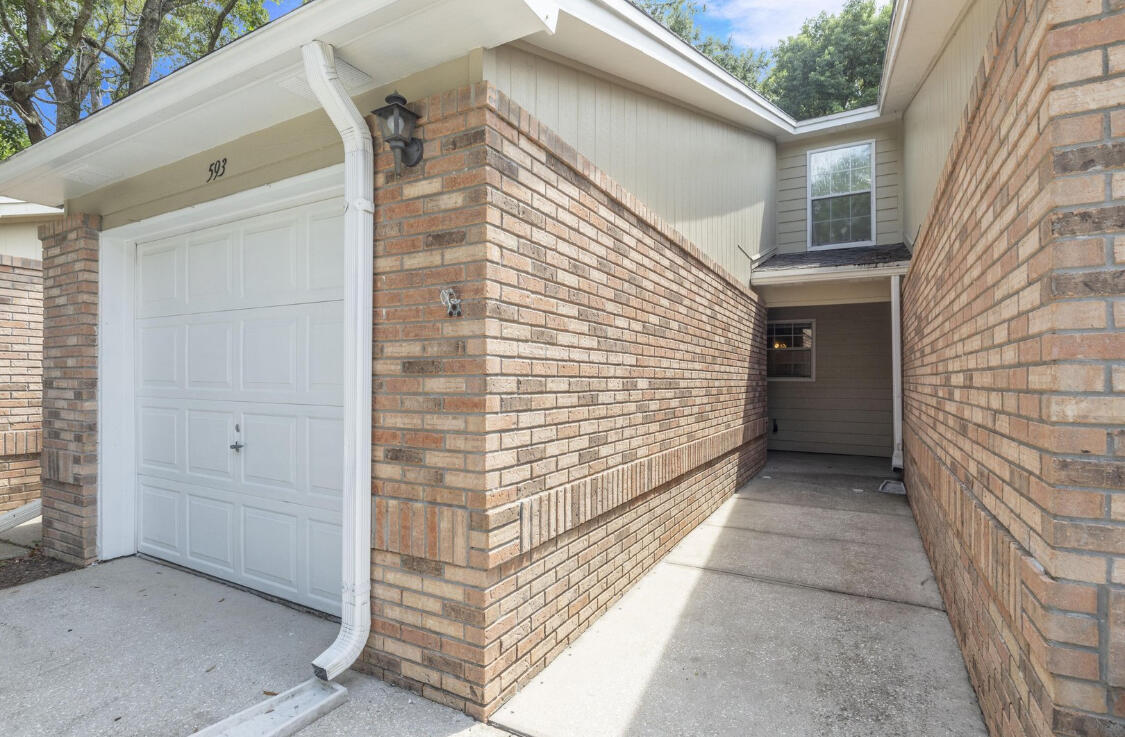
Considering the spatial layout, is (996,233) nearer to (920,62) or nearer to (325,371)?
(325,371)

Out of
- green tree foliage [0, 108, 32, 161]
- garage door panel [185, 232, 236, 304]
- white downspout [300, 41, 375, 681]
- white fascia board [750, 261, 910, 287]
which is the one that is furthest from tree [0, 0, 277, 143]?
white fascia board [750, 261, 910, 287]

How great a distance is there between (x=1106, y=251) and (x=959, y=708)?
2.09 metres

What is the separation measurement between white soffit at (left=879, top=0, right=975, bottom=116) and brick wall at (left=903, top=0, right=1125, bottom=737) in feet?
9.89

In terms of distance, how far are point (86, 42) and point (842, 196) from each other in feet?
40.4

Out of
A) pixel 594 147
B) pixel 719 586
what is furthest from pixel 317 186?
pixel 719 586

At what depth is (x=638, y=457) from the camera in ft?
12.5

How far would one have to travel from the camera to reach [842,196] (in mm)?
8711

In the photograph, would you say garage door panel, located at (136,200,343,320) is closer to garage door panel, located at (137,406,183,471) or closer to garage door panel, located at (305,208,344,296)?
garage door panel, located at (305,208,344,296)

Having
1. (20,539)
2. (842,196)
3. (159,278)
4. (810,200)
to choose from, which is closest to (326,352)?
(159,278)

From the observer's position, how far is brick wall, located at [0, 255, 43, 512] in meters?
5.50

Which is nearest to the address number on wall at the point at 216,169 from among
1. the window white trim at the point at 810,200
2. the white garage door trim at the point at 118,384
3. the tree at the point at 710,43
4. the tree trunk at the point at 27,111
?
the white garage door trim at the point at 118,384

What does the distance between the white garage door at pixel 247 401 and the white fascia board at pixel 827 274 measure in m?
5.97

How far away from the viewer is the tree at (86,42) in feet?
26.0

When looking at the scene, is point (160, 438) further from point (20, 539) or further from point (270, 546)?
point (20, 539)
